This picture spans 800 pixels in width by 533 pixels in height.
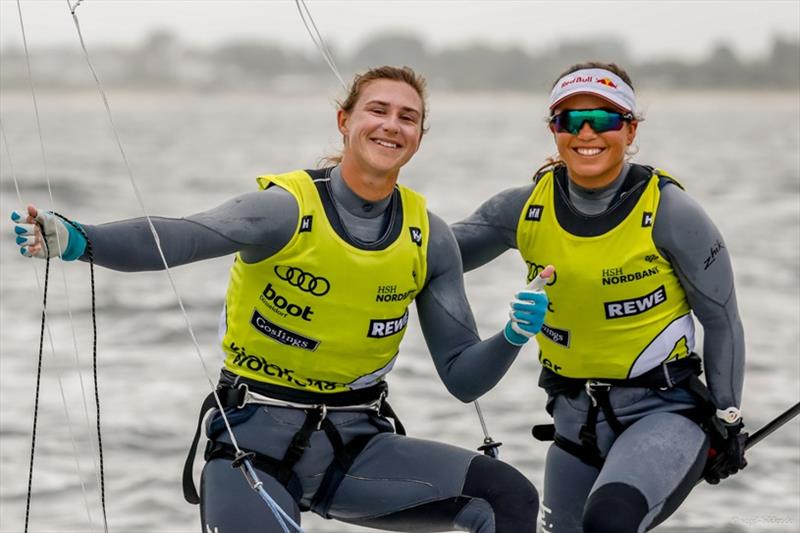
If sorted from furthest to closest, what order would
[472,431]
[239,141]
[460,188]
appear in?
[239,141]
[460,188]
[472,431]

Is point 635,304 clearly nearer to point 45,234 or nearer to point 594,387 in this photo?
point 594,387

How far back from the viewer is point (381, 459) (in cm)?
397

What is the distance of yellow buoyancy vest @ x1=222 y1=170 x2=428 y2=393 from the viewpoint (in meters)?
3.90

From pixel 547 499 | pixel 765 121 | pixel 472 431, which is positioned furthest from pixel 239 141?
pixel 547 499

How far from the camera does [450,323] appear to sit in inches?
159

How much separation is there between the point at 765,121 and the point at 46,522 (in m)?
70.2

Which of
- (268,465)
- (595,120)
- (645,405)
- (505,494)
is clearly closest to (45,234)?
(268,465)

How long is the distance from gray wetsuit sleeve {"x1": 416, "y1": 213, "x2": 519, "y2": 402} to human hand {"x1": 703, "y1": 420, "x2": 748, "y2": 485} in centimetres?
74

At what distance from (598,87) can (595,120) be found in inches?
4.3

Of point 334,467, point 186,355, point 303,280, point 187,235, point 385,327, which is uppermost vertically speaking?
point 187,235

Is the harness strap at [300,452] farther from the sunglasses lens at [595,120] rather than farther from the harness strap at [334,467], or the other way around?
the sunglasses lens at [595,120]

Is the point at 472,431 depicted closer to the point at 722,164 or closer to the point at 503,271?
the point at 503,271

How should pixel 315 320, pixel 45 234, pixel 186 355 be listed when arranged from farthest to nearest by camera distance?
pixel 186 355, pixel 315 320, pixel 45 234

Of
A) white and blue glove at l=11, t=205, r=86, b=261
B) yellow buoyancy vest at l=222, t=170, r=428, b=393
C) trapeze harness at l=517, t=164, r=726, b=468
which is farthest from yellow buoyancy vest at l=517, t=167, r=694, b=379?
white and blue glove at l=11, t=205, r=86, b=261
